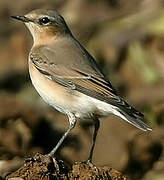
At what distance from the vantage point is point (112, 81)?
16422mm

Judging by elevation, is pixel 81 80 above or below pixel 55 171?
above

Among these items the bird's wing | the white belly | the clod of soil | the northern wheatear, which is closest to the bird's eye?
the northern wheatear

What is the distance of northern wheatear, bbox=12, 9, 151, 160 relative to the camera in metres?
9.51

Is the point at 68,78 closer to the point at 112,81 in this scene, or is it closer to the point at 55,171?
the point at 55,171

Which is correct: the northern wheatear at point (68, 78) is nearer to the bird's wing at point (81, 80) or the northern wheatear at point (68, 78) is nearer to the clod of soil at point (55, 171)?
the bird's wing at point (81, 80)

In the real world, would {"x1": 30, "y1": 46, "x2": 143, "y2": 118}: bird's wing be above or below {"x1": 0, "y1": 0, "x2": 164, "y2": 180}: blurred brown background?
above

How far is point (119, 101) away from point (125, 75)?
7579 millimetres

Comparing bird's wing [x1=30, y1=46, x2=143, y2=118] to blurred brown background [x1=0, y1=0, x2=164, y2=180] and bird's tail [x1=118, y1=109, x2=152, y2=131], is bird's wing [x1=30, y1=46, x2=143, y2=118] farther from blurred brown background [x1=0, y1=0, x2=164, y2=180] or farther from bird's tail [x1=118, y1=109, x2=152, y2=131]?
blurred brown background [x1=0, y1=0, x2=164, y2=180]

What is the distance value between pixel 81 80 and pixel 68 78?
193mm

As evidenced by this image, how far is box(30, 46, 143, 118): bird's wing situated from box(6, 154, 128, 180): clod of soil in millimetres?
731

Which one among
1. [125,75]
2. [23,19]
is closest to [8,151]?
[23,19]

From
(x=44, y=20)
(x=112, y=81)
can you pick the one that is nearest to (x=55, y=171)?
(x=44, y=20)

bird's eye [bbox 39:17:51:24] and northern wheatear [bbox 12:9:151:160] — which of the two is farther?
Answer: bird's eye [bbox 39:17:51:24]

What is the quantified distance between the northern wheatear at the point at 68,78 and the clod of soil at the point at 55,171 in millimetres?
425
